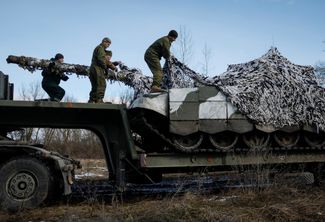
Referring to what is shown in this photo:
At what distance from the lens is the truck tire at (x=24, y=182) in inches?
312

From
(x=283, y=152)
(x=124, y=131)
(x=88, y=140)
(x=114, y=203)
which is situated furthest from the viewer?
(x=88, y=140)

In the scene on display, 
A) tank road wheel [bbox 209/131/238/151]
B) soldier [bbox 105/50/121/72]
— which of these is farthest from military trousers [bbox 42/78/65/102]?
tank road wheel [bbox 209/131/238/151]

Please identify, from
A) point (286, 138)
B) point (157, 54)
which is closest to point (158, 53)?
point (157, 54)

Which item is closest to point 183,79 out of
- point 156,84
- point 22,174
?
point 156,84

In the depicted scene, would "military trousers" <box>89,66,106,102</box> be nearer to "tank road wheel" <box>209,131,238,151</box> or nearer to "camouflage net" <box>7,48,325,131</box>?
"camouflage net" <box>7,48,325,131</box>

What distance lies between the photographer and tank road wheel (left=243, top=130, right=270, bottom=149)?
9.33 m

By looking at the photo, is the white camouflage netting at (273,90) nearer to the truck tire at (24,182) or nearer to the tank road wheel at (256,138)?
the tank road wheel at (256,138)

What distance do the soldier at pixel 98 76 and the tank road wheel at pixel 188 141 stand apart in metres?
1.78

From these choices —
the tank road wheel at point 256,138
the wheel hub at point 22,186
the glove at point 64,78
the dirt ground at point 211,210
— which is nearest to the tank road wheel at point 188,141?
the tank road wheel at point 256,138

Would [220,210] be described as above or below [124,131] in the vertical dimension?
below

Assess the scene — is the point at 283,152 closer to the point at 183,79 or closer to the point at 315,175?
the point at 315,175

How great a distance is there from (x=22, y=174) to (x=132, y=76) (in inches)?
129

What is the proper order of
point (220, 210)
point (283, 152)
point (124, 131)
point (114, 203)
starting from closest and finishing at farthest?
point (220, 210) → point (114, 203) → point (124, 131) → point (283, 152)

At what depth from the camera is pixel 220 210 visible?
22.5 ft
